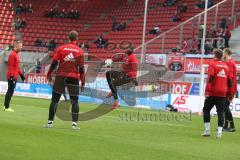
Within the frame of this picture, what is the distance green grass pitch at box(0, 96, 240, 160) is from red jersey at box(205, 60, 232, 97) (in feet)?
3.43

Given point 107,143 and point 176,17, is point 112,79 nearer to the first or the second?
point 107,143

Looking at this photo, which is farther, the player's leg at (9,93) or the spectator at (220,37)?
the spectator at (220,37)

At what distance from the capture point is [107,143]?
1074 cm

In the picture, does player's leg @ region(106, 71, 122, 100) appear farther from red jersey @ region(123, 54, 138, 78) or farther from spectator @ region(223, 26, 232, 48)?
spectator @ region(223, 26, 232, 48)

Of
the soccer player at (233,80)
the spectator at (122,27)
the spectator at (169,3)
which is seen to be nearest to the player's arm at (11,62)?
the soccer player at (233,80)

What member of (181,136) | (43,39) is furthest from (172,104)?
(43,39)

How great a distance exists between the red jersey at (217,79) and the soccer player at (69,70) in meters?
2.86

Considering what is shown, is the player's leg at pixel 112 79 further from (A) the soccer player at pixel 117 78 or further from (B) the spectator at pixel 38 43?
(B) the spectator at pixel 38 43

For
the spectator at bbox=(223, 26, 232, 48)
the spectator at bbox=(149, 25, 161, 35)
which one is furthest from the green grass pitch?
the spectator at bbox=(149, 25, 161, 35)

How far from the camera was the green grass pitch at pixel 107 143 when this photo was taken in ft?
29.7

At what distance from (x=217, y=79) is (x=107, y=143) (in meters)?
3.94

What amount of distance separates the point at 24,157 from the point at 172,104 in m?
19.1

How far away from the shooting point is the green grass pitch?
9.04 m

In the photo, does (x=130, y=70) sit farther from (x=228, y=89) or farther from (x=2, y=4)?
(x=2, y=4)
